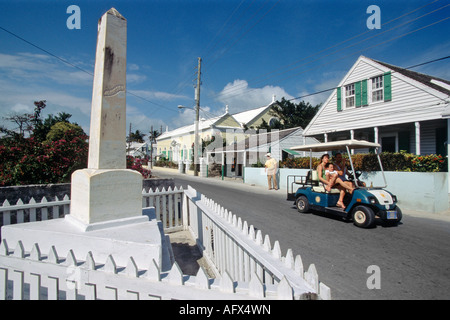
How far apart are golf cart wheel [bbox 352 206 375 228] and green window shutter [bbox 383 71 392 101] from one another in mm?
9995

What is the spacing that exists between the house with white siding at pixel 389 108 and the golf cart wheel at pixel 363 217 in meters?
7.72

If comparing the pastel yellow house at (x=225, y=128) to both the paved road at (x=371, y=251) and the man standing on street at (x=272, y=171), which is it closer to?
the man standing on street at (x=272, y=171)

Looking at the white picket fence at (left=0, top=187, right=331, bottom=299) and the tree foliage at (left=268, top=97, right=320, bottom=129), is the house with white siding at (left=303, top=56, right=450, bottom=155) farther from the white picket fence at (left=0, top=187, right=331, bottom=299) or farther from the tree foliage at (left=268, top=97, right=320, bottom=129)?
the tree foliage at (left=268, top=97, right=320, bottom=129)

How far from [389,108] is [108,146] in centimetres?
1497

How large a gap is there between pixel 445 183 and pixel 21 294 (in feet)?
36.8

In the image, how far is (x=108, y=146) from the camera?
293 centimetres

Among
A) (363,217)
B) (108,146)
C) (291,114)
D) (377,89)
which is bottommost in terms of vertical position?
(363,217)

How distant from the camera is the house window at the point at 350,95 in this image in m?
15.2

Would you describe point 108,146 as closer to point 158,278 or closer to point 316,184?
point 158,278

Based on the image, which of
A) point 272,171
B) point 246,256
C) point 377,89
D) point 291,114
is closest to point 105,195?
point 246,256

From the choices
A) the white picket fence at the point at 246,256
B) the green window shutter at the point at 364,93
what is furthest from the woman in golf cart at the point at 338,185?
A: the green window shutter at the point at 364,93

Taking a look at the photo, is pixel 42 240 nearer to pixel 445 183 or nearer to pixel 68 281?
pixel 68 281

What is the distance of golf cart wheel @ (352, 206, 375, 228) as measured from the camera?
19.6ft

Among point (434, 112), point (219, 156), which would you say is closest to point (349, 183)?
point (434, 112)
